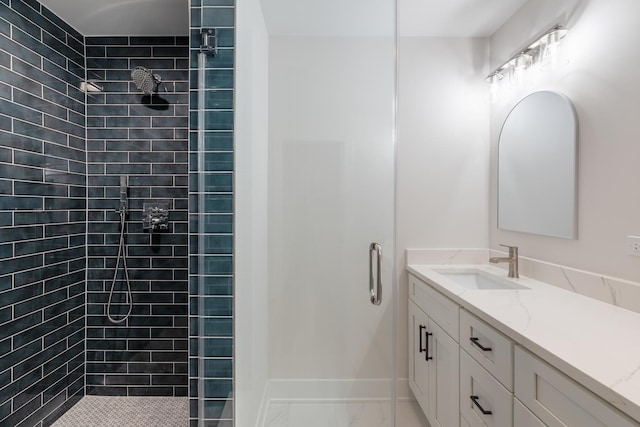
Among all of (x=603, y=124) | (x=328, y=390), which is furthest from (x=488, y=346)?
(x=603, y=124)

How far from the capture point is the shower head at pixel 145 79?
80.7 inches

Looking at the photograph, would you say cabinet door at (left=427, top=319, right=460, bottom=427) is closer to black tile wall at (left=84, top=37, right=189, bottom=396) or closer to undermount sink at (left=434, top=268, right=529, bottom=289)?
undermount sink at (left=434, top=268, right=529, bottom=289)

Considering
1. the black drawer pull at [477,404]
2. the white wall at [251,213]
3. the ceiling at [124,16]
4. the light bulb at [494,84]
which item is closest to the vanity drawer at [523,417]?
the black drawer pull at [477,404]

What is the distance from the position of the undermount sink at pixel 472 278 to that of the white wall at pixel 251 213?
126 cm

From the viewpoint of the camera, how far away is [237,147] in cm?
145

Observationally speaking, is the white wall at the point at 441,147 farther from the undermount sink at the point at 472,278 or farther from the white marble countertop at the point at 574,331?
the white marble countertop at the point at 574,331

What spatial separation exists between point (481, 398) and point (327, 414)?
28.8 inches

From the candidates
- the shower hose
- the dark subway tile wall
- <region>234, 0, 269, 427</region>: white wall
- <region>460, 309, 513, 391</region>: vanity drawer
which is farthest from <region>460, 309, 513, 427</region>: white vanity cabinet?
the shower hose

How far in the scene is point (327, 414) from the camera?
1.57 m

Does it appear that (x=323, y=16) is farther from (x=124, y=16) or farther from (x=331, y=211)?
(x=124, y=16)

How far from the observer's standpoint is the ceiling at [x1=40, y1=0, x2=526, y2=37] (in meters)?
1.58

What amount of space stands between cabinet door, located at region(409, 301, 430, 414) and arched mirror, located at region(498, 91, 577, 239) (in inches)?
33.3

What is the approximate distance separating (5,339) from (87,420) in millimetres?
762

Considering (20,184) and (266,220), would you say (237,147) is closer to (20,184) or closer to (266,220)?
(266,220)
